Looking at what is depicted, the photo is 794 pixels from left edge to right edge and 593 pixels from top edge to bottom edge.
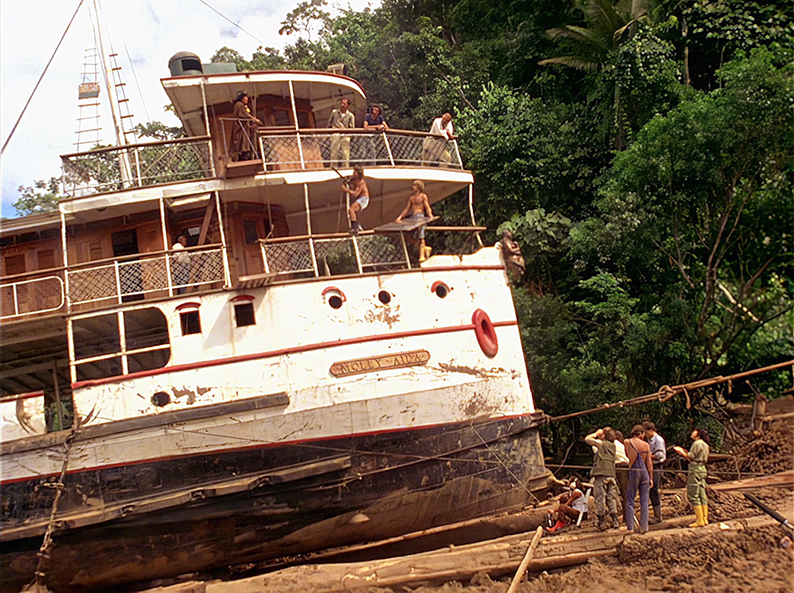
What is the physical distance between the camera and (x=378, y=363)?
1141cm

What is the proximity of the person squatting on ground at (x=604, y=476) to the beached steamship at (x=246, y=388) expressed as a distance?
1.58m

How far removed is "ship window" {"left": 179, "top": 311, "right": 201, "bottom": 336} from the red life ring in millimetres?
4146

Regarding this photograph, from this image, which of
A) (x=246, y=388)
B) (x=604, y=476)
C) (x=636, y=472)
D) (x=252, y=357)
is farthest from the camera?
(x=252, y=357)

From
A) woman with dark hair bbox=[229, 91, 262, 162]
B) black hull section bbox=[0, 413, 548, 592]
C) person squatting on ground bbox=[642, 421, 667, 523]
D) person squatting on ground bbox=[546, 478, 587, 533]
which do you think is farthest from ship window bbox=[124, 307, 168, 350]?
person squatting on ground bbox=[642, 421, 667, 523]

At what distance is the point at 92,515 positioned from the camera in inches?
419

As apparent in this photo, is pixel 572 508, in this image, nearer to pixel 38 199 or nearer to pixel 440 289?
pixel 440 289

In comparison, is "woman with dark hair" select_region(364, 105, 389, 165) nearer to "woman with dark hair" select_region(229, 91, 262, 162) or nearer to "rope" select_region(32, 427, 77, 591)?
"woman with dark hair" select_region(229, 91, 262, 162)

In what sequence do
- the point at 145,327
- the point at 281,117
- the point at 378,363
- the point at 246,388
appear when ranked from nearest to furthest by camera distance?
the point at 246,388 < the point at 378,363 < the point at 145,327 < the point at 281,117

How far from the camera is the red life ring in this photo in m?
12.2

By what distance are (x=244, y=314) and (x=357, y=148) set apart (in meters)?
3.58

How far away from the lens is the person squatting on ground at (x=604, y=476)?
1080 centimetres

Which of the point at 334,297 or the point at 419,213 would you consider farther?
the point at 419,213

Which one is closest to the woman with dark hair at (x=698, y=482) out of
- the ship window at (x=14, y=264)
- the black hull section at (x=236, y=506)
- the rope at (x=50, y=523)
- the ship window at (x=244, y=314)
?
the black hull section at (x=236, y=506)

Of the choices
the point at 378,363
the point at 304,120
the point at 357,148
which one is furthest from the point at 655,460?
the point at 304,120
